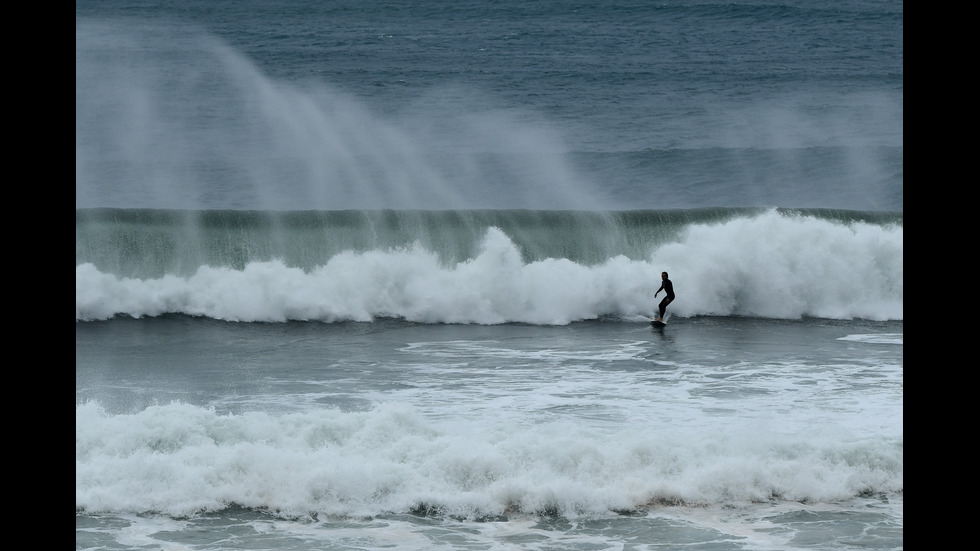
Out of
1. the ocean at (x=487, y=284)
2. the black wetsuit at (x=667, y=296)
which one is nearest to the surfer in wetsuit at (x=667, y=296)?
the black wetsuit at (x=667, y=296)

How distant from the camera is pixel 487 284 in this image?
55.2 feet

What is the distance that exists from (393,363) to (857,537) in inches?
279

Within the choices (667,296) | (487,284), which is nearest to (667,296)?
(667,296)

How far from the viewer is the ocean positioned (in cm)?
764

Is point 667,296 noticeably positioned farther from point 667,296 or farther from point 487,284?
point 487,284

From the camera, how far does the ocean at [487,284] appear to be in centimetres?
764

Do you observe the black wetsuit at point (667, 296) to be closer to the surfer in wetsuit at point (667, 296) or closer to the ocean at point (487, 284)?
the surfer in wetsuit at point (667, 296)

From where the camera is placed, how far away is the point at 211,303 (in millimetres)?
16203

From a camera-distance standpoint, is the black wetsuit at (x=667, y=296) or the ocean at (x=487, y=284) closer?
the ocean at (x=487, y=284)

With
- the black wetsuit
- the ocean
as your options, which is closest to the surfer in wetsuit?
the black wetsuit

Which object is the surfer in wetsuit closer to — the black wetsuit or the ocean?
the black wetsuit

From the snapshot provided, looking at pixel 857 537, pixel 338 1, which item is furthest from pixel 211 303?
pixel 338 1

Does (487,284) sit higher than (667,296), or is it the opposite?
(487,284)
